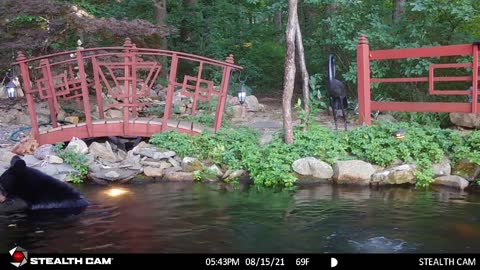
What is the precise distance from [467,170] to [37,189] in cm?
652

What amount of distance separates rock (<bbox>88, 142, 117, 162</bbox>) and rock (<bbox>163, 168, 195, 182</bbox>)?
3.65 feet

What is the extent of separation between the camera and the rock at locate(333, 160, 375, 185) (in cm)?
879

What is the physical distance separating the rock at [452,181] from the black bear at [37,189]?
5.48 metres

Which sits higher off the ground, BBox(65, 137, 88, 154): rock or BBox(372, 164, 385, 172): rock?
BBox(65, 137, 88, 154): rock

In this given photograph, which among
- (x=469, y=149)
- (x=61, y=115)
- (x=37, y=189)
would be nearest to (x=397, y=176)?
(x=469, y=149)

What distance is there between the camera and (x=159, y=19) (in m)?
15.6

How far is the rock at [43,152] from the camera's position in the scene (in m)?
9.35

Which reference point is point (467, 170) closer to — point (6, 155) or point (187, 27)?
point (6, 155)

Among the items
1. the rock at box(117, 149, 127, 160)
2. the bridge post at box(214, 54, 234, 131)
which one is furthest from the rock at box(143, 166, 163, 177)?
the bridge post at box(214, 54, 234, 131)

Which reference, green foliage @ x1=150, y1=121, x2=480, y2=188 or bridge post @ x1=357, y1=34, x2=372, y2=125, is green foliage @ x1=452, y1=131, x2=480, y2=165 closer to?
green foliage @ x1=150, y1=121, x2=480, y2=188

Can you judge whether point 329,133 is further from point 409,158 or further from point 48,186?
Answer: point 48,186
